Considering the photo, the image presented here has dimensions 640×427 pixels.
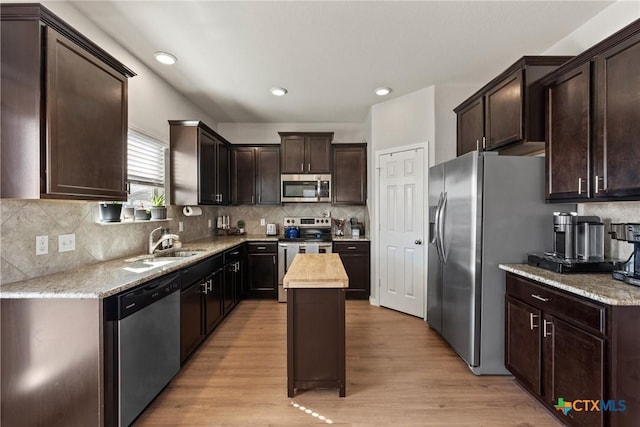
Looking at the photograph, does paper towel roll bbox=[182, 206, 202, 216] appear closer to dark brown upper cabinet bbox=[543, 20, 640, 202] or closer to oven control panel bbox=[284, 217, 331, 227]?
oven control panel bbox=[284, 217, 331, 227]

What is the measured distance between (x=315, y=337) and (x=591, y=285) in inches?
67.8

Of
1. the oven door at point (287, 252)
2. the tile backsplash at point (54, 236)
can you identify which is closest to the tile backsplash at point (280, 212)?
the oven door at point (287, 252)

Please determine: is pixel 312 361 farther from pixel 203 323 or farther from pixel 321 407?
pixel 203 323

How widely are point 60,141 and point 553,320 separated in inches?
123

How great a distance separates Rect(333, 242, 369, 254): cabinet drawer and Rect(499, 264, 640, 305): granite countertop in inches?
85.4

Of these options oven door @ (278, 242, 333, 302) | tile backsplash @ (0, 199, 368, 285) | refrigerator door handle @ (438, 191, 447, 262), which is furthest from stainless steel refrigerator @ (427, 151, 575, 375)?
tile backsplash @ (0, 199, 368, 285)

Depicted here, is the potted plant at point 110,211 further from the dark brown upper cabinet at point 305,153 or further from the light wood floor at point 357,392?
the dark brown upper cabinet at point 305,153

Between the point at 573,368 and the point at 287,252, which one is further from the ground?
the point at 287,252

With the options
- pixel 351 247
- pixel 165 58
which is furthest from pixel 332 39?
pixel 351 247

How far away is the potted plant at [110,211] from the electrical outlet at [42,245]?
38 centimetres

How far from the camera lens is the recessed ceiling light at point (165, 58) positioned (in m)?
2.53

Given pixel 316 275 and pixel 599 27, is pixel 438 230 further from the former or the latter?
pixel 599 27

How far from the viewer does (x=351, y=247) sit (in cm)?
408

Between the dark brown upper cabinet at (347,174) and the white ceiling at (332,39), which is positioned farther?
the dark brown upper cabinet at (347,174)
